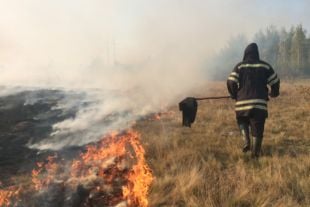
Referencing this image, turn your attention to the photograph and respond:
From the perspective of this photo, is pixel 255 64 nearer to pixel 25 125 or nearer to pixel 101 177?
pixel 101 177

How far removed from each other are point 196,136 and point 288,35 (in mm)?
88265

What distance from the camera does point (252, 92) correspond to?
686 cm

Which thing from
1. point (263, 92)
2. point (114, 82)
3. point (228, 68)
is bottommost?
point (228, 68)

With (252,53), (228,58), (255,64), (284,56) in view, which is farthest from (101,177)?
(284,56)

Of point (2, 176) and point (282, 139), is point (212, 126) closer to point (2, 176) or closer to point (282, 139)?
point (282, 139)

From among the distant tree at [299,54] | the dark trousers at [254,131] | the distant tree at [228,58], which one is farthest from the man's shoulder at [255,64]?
the distant tree at [299,54]

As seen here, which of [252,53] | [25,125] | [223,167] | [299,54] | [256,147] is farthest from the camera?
[299,54]

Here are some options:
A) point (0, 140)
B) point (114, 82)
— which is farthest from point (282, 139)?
point (114, 82)

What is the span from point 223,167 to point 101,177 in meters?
1.82

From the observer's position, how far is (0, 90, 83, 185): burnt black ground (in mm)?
7136

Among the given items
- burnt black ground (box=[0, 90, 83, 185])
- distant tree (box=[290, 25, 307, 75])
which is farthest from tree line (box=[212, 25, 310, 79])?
burnt black ground (box=[0, 90, 83, 185])

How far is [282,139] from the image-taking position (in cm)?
800

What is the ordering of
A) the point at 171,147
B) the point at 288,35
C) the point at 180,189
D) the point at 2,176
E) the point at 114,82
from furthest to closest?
the point at 288,35 → the point at 114,82 → the point at 171,147 → the point at 2,176 → the point at 180,189

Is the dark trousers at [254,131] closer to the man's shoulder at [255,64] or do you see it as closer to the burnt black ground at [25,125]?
the man's shoulder at [255,64]
